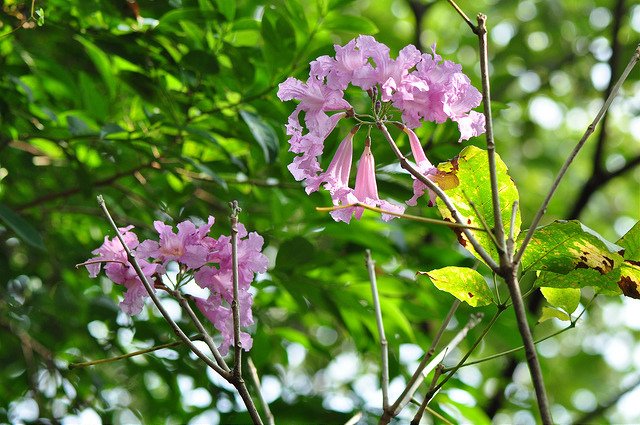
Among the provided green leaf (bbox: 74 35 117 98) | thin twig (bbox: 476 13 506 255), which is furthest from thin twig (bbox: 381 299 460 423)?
green leaf (bbox: 74 35 117 98)

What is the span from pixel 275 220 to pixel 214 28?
43cm

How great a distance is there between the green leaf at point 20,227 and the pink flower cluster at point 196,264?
0.51m

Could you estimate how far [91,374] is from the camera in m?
1.93

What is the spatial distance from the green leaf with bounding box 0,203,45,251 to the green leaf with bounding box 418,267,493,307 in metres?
0.85

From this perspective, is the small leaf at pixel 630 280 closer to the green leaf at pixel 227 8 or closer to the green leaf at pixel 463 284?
the green leaf at pixel 463 284

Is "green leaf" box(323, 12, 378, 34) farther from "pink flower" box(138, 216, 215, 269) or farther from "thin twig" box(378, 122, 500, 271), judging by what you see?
"thin twig" box(378, 122, 500, 271)

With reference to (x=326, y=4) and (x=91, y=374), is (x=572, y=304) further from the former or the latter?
(x=91, y=374)

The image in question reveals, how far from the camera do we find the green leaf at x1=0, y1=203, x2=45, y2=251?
138cm

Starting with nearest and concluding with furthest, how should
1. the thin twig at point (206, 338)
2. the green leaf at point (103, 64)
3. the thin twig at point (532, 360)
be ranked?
1. the thin twig at point (532, 360)
2. the thin twig at point (206, 338)
3. the green leaf at point (103, 64)

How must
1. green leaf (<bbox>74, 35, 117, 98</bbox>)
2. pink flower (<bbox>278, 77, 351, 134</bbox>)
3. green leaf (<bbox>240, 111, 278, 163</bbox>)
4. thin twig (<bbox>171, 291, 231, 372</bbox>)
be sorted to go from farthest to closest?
green leaf (<bbox>74, 35, 117, 98</bbox>) < green leaf (<bbox>240, 111, 278, 163</bbox>) < pink flower (<bbox>278, 77, 351, 134</bbox>) < thin twig (<bbox>171, 291, 231, 372</bbox>)

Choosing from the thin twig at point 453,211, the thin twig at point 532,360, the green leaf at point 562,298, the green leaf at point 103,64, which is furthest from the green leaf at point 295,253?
the thin twig at point 532,360

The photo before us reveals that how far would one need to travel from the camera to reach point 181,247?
885 millimetres

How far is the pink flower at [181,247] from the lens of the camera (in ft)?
2.89

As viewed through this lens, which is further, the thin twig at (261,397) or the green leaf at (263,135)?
the green leaf at (263,135)
